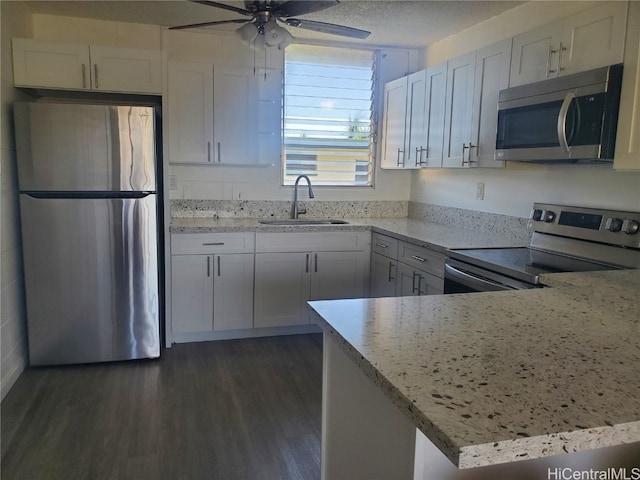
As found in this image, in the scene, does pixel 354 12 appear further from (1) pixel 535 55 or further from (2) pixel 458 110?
(1) pixel 535 55

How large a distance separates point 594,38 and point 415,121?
1612 millimetres

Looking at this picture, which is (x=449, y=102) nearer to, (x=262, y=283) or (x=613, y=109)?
(x=613, y=109)

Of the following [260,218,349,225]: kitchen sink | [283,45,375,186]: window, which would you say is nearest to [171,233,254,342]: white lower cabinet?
[260,218,349,225]: kitchen sink

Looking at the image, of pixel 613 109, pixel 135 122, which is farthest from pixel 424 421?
pixel 135 122

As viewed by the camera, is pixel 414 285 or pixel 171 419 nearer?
pixel 171 419

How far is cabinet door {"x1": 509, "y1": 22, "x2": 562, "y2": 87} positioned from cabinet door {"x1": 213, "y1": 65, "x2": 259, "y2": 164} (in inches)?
75.7

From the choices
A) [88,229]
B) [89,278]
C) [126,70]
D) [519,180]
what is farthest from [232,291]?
[519,180]

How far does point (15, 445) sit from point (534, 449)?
93.8 inches

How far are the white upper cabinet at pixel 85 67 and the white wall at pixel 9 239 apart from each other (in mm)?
98

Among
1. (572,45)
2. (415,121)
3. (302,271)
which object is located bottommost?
(302,271)

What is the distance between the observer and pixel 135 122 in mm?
3084

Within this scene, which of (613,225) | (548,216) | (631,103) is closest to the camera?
(631,103)

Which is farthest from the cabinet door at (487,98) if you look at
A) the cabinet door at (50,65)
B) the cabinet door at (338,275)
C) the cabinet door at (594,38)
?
the cabinet door at (50,65)

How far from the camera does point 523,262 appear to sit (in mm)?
2393
